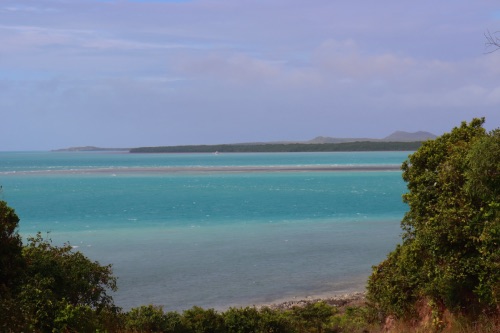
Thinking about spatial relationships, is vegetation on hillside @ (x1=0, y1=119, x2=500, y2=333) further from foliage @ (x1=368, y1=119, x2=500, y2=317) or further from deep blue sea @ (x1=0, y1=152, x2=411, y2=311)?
deep blue sea @ (x1=0, y1=152, x2=411, y2=311)

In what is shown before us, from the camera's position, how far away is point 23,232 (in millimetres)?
51344

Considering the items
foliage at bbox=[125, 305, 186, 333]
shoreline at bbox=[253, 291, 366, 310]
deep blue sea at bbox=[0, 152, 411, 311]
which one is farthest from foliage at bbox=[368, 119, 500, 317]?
deep blue sea at bbox=[0, 152, 411, 311]

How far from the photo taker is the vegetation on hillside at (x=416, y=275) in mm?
12609

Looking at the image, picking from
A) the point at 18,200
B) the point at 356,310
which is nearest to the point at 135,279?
the point at 356,310

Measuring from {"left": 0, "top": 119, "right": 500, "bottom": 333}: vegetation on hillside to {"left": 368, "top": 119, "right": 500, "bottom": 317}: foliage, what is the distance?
21 mm

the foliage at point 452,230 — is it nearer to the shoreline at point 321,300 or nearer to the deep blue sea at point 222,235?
the shoreline at point 321,300

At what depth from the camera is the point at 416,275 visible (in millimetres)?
14664

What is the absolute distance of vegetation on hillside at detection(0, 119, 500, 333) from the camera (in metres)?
12.6

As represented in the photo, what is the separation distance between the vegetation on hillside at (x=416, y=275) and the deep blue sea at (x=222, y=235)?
10.8m

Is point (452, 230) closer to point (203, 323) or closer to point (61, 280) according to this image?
point (203, 323)

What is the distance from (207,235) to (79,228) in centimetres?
1175

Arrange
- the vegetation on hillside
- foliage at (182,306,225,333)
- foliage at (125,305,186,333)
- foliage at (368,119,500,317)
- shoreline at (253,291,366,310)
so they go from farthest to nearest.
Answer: shoreline at (253,291,366,310)
foliage at (182,306,225,333)
foliage at (125,305,186,333)
foliage at (368,119,500,317)
the vegetation on hillside

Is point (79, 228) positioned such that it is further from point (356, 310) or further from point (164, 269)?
point (356, 310)

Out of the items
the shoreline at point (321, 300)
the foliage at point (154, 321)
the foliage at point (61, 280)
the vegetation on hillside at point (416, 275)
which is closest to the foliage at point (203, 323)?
the vegetation on hillside at point (416, 275)
